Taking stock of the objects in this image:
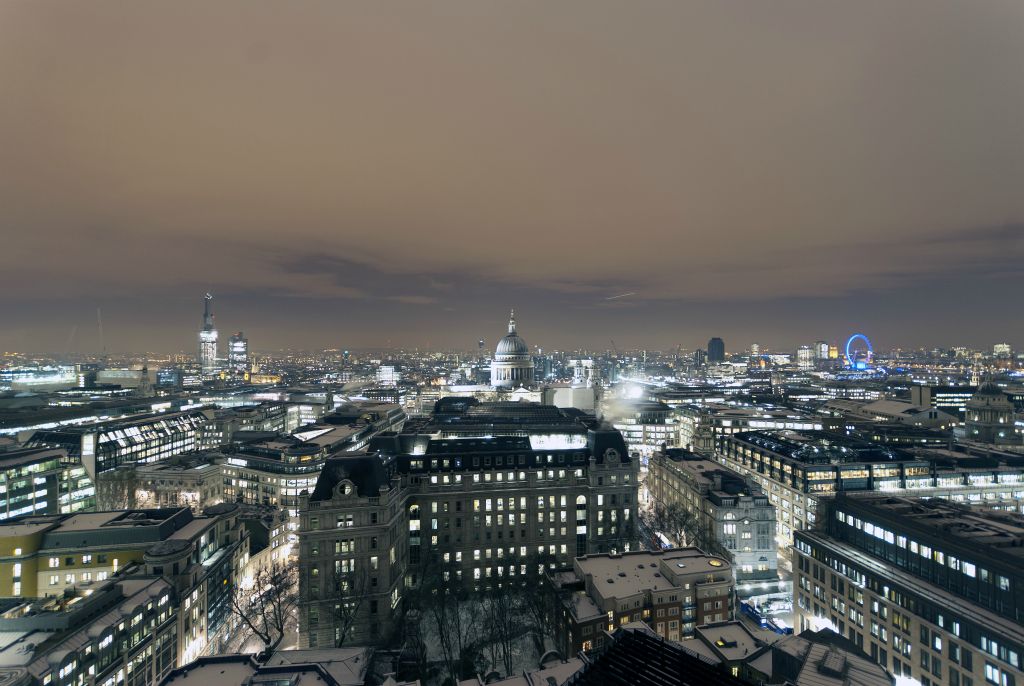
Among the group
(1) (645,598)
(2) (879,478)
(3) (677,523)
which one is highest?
(2) (879,478)

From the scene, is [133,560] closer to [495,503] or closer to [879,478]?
[495,503]

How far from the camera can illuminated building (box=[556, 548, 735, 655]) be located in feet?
149

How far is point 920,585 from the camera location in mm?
45812

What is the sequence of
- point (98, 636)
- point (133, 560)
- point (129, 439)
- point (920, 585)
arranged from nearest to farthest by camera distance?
point (98, 636)
point (920, 585)
point (133, 560)
point (129, 439)

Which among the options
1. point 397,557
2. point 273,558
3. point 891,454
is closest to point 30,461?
point 273,558

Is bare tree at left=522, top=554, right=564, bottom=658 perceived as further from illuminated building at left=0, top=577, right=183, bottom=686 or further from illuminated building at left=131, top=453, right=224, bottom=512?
illuminated building at left=131, top=453, right=224, bottom=512

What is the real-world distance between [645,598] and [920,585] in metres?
24.7

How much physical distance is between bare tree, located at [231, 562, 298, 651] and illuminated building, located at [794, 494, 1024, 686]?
5743 centimetres

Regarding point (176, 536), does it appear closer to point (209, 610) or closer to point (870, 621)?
point (209, 610)

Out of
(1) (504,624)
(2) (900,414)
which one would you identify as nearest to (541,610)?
(1) (504,624)

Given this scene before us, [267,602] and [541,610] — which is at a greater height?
[541,610]

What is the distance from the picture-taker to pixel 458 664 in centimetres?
4756

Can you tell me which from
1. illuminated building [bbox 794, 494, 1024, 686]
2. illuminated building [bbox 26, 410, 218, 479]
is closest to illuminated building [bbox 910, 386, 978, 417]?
illuminated building [bbox 794, 494, 1024, 686]

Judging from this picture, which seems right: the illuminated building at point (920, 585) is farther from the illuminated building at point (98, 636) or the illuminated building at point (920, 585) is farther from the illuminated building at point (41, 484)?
the illuminated building at point (41, 484)
